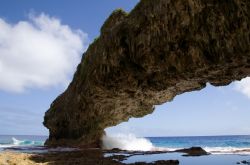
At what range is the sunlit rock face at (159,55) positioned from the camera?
2298cm

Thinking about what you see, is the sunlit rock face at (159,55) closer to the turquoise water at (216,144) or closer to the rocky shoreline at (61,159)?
the rocky shoreline at (61,159)

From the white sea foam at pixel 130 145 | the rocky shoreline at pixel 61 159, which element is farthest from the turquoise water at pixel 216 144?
the rocky shoreline at pixel 61 159

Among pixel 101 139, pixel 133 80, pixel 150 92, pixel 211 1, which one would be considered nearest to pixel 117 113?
pixel 101 139

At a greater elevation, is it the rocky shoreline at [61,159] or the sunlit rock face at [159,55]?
the sunlit rock face at [159,55]

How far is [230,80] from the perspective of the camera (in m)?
30.9

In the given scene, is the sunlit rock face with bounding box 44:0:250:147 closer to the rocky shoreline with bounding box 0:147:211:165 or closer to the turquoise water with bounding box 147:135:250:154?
the rocky shoreline with bounding box 0:147:211:165

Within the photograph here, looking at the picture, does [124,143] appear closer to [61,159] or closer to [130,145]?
[130,145]

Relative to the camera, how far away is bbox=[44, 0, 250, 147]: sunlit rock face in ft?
75.4

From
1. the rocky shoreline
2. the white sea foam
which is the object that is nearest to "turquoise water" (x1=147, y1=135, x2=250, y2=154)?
the white sea foam

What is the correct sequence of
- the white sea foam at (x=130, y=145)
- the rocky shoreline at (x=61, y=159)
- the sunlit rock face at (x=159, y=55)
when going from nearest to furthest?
1. the sunlit rock face at (x=159, y=55)
2. the rocky shoreline at (x=61, y=159)
3. the white sea foam at (x=130, y=145)

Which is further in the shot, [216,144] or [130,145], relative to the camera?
[216,144]

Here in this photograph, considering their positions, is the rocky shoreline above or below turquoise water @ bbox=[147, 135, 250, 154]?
below

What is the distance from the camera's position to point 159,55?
92.1ft

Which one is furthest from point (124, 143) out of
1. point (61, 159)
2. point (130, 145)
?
point (61, 159)
